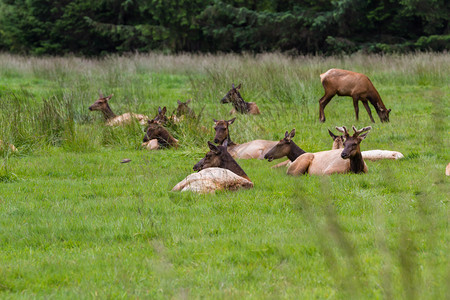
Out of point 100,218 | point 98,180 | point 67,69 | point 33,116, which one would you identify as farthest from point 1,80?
point 100,218

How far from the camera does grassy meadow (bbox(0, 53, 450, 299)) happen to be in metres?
4.10

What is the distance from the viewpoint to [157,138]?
1188cm

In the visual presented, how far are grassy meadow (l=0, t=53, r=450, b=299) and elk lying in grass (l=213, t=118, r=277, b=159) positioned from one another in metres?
0.44

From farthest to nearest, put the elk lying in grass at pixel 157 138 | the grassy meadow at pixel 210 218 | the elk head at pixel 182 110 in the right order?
the elk head at pixel 182 110, the elk lying in grass at pixel 157 138, the grassy meadow at pixel 210 218

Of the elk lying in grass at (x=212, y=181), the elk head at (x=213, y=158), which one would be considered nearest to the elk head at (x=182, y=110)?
the elk head at (x=213, y=158)

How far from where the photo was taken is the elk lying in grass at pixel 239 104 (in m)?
14.8

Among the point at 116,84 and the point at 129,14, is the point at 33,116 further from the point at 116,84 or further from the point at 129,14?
the point at 129,14

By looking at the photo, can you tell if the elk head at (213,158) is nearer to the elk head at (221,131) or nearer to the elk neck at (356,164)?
the elk neck at (356,164)

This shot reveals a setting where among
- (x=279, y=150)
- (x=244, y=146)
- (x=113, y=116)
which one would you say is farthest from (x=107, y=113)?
(x=279, y=150)

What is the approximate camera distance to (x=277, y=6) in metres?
38.1

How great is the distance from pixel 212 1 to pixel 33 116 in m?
26.6

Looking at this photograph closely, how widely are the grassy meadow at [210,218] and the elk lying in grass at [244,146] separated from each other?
44 centimetres

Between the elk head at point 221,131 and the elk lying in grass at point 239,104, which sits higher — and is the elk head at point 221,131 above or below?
above

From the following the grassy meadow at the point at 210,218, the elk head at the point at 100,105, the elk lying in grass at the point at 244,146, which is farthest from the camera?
the elk head at the point at 100,105
